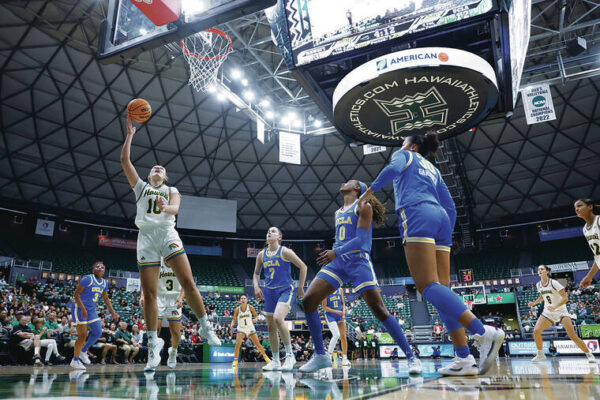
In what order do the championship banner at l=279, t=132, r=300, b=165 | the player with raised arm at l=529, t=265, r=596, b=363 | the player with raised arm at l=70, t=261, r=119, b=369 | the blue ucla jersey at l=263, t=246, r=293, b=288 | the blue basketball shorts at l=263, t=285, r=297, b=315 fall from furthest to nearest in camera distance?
the championship banner at l=279, t=132, r=300, b=165 → the player with raised arm at l=70, t=261, r=119, b=369 → the player with raised arm at l=529, t=265, r=596, b=363 → the blue ucla jersey at l=263, t=246, r=293, b=288 → the blue basketball shorts at l=263, t=285, r=297, b=315

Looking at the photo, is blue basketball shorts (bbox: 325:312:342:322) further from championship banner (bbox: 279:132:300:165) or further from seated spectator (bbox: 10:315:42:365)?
championship banner (bbox: 279:132:300:165)

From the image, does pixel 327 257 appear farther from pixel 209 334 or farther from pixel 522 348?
pixel 522 348

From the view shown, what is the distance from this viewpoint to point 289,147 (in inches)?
771

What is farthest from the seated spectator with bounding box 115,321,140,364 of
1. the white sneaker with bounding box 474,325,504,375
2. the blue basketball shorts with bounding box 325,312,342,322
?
the white sneaker with bounding box 474,325,504,375

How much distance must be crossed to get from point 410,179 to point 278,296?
3450mm

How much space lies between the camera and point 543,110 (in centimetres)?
1655

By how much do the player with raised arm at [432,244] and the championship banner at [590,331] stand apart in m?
16.5

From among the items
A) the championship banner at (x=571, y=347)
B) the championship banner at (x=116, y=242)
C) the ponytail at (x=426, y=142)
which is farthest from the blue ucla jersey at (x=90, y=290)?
the championship banner at (x=116, y=242)

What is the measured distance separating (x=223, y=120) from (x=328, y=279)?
22635mm

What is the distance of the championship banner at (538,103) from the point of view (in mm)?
16359

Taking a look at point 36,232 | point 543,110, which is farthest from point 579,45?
point 36,232

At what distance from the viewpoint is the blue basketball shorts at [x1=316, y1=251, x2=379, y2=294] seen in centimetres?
479

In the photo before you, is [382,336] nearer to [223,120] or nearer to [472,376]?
[223,120]

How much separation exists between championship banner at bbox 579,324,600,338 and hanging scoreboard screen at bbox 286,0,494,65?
48.9ft
